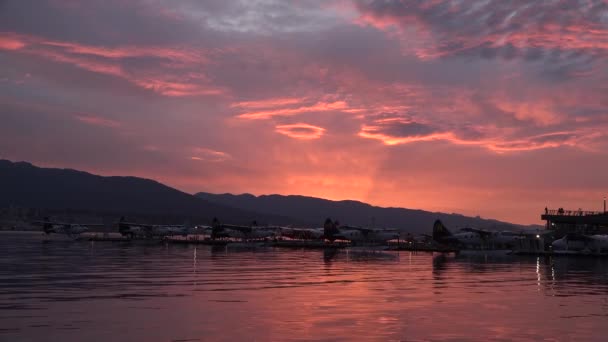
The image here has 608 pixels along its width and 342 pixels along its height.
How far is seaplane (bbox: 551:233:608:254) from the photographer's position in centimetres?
7769

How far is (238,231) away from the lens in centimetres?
13888

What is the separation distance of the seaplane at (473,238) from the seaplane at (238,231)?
150ft

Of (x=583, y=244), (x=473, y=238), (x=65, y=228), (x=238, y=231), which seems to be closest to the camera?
(x=583, y=244)

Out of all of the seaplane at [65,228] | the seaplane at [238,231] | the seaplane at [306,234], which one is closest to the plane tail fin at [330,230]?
the seaplane at [306,234]

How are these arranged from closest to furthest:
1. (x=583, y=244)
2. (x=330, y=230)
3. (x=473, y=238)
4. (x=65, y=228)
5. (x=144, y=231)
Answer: (x=583, y=244) < (x=473, y=238) < (x=330, y=230) < (x=65, y=228) < (x=144, y=231)

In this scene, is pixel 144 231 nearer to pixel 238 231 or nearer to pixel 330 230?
pixel 238 231

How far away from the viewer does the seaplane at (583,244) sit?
7769 cm

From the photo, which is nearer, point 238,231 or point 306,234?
point 238,231

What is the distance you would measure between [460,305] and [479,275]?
1805 centimetres

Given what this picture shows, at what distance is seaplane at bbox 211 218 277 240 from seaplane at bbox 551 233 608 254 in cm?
6605

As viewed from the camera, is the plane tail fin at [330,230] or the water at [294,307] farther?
the plane tail fin at [330,230]

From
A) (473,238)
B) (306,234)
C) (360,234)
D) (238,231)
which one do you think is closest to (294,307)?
(473,238)

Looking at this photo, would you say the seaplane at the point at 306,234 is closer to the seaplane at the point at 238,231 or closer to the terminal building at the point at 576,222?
the seaplane at the point at 238,231

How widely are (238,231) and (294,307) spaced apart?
4476 inches
